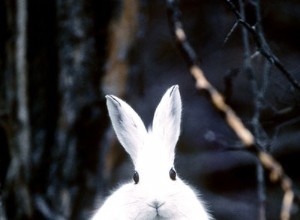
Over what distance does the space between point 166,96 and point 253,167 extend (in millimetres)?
2792

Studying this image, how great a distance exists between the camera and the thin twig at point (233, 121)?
5.93 feet

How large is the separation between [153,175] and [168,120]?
20 centimetres

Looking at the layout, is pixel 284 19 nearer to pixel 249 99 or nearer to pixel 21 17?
pixel 249 99

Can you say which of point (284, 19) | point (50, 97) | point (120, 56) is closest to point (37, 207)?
point (50, 97)

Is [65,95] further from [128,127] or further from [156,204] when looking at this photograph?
[156,204]

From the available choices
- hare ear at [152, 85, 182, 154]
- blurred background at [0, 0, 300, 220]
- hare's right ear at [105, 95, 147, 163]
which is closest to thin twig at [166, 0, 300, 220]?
hare ear at [152, 85, 182, 154]

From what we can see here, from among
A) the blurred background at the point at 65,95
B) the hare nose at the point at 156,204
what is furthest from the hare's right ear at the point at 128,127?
the blurred background at the point at 65,95

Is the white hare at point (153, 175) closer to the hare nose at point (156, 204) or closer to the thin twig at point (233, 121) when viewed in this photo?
the hare nose at point (156, 204)

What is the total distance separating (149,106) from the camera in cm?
497

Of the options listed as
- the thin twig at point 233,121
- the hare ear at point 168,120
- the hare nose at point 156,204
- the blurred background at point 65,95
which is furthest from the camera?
the blurred background at point 65,95

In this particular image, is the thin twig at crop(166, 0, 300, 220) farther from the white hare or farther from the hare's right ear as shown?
the hare's right ear

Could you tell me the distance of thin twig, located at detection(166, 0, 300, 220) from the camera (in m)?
1.81

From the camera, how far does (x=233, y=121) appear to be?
1997 millimetres

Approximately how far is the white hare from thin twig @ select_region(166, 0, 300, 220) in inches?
4.0
